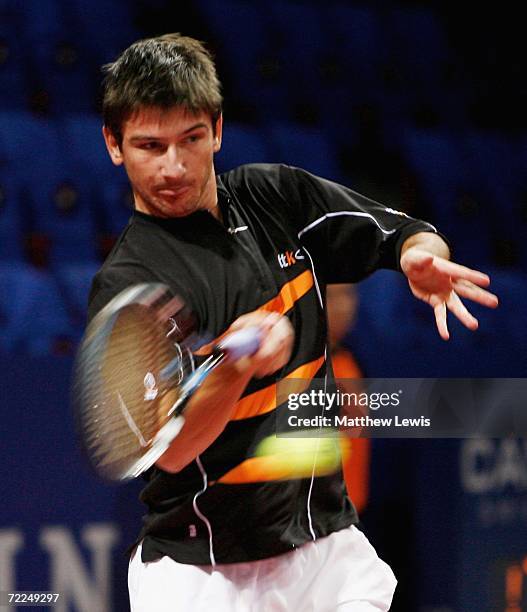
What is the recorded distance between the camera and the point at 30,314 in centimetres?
423

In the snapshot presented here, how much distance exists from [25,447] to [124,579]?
0.54 m

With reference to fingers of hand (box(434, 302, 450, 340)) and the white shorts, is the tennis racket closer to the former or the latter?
the white shorts

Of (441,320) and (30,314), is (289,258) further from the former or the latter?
(30,314)

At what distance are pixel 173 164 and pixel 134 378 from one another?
0.47 meters

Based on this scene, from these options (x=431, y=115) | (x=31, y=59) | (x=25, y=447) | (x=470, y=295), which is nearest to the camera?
(x=470, y=295)

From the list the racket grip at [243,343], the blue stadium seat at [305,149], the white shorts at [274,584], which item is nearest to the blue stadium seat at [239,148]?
the blue stadium seat at [305,149]

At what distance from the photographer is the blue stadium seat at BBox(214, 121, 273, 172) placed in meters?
5.38

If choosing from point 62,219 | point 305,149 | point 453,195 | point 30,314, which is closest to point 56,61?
point 62,219

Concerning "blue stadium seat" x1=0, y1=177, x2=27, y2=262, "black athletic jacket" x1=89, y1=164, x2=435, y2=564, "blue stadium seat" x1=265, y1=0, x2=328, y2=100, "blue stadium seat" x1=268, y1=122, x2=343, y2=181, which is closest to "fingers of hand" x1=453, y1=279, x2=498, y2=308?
"black athletic jacket" x1=89, y1=164, x2=435, y2=564

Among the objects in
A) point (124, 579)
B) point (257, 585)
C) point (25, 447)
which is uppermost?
point (257, 585)

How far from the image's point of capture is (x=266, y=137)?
18.6 feet

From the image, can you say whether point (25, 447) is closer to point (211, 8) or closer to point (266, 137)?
point (266, 137)

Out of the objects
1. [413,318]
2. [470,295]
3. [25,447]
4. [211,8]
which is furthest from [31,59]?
[470,295]

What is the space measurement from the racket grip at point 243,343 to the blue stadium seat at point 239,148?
136 inches
